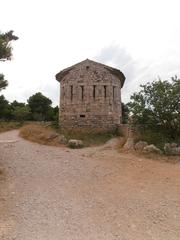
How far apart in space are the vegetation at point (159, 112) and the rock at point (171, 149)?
606mm

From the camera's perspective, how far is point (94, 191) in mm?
10250

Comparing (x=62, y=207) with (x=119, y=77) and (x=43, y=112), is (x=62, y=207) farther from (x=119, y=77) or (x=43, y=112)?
(x=43, y=112)

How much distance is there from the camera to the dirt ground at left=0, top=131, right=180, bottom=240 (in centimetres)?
714

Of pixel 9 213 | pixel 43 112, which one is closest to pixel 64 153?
pixel 9 213

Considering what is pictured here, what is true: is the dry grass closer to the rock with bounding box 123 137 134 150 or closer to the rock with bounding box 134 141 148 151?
the rock with bounding box 123 137 134 150

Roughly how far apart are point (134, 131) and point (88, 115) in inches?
174

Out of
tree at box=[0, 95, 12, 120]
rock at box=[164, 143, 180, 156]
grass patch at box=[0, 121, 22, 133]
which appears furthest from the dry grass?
tree at box=[0, 95, 12, 120]

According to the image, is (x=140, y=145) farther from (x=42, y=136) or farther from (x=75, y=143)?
(x=42, y=136)

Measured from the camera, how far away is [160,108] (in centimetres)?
1756

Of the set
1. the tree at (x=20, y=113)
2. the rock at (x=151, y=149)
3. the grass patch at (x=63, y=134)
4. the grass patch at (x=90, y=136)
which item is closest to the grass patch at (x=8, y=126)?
the grass patch at (x=63, y=134)

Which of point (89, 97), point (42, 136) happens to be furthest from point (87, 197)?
point (89, 97)

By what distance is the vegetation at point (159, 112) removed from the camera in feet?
57.3

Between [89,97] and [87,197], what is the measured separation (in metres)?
13.7

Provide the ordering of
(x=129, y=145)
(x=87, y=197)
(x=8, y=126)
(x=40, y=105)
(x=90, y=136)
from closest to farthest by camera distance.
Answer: (x=87, y=197) < (x=129, y=145) < (x=90, y=136) < (x=8, y=126) < (x=40, y=105)
